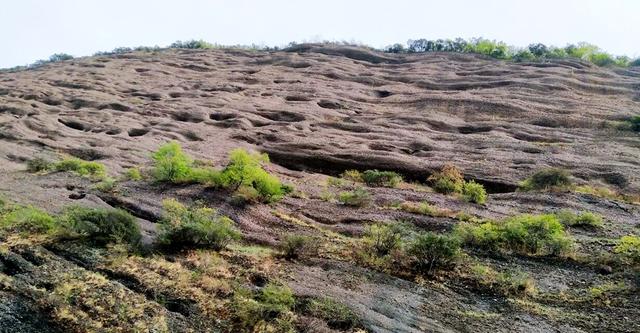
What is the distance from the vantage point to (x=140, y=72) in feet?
161

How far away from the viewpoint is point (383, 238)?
1402 cm

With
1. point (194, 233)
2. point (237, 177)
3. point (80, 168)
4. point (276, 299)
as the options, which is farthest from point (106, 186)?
point (276, 299)

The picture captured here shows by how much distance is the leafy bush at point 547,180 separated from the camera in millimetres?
21000

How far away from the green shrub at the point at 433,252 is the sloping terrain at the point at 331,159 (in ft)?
1.35

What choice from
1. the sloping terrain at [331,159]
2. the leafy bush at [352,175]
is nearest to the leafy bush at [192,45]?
the sloping terrain at [331,159]

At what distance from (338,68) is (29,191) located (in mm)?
35957

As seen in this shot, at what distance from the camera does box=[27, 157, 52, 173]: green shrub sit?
20.5 m

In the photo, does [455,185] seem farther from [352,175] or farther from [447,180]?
[352,175]

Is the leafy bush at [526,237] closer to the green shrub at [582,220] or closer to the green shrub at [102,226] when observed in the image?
the green shrub at [582,220]

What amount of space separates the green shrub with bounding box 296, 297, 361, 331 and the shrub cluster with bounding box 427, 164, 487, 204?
10109 millimetres

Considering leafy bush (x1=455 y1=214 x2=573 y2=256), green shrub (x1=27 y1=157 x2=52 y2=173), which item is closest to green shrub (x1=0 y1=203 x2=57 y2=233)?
green shrub (x1=27 y1=157 x2=52 y2=173)

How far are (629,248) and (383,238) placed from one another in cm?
656

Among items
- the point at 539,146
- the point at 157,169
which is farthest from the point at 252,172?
the point at 539,146

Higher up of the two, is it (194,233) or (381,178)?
(194,233)
